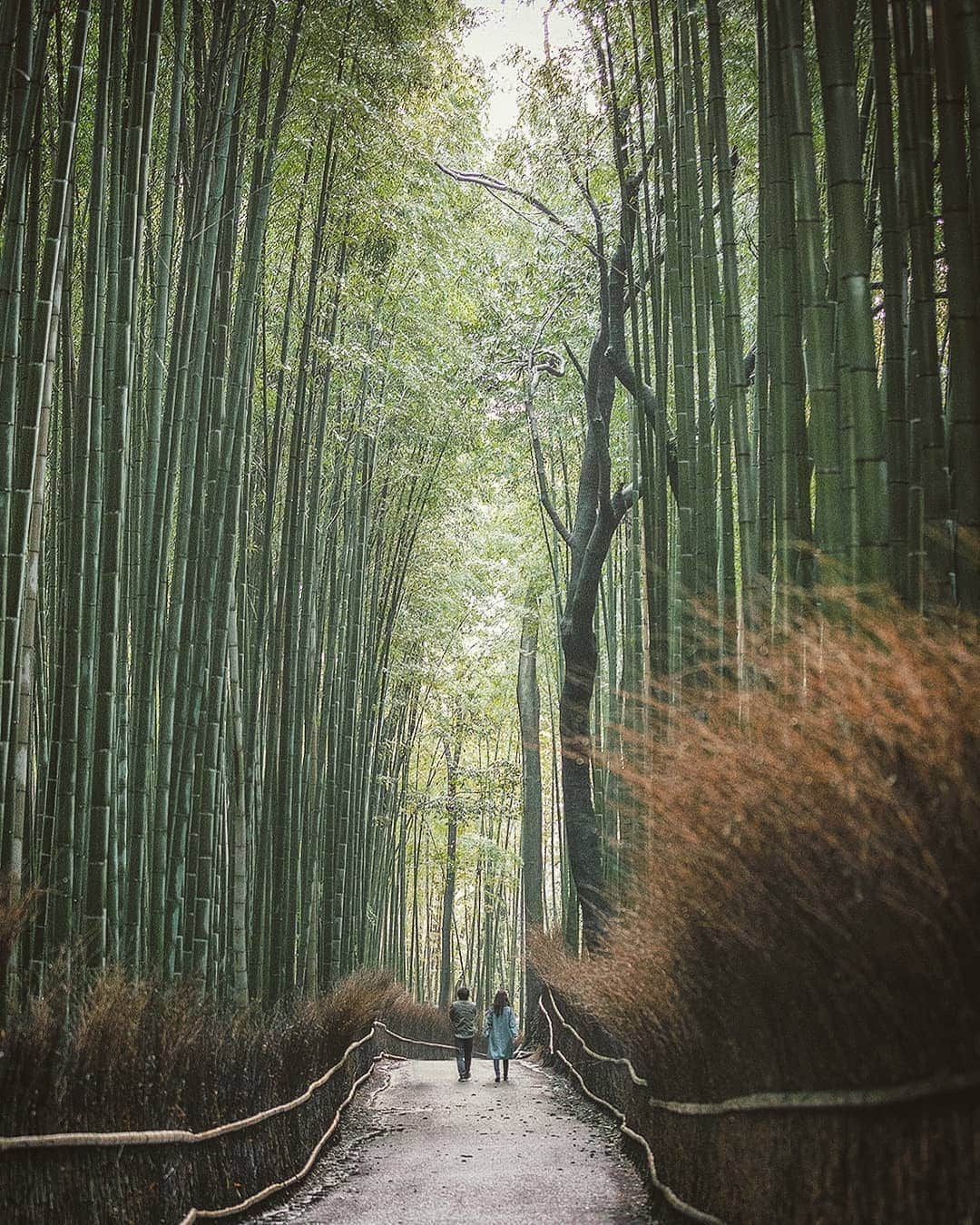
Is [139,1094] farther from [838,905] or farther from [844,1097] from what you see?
[838,905]

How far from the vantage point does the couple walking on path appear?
7941 mm

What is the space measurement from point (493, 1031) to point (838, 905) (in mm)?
6878

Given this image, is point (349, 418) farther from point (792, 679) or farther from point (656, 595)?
point (792, 679)

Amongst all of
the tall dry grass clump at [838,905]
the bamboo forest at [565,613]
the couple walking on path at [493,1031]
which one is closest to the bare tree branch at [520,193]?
the bamboo forest at [565,613]

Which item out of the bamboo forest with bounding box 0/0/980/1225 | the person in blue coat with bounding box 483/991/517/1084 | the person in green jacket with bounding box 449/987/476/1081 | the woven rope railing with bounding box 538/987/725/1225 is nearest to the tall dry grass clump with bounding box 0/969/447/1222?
the bamboo forest with bounding box 0/0/980/1225

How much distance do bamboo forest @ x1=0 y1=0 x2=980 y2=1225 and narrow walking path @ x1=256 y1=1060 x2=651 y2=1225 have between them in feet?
0.14

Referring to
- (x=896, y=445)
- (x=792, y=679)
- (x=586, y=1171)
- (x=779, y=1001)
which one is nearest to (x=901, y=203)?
(x=896, y=445)

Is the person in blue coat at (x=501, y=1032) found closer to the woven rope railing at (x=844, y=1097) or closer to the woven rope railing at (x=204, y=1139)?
the woven rope railing at (x=204, y=1139)

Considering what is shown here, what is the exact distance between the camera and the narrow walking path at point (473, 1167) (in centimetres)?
344

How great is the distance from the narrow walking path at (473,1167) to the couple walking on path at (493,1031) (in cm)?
76

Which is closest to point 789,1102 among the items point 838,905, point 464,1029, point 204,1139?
point 838,905

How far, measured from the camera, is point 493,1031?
8039mm

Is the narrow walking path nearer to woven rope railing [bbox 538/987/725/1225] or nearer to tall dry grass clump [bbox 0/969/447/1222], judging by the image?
woven rope railing [bbox 538/987/725/1225]

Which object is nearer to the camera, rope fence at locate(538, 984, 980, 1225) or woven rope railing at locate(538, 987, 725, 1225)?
rope fence at locate(538, 984, 980, 1225)
